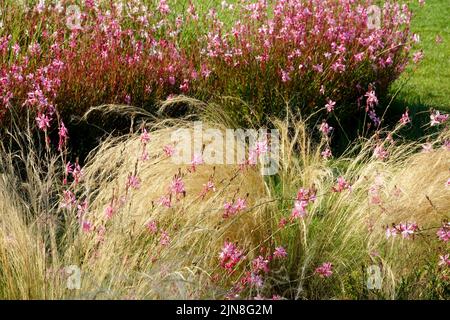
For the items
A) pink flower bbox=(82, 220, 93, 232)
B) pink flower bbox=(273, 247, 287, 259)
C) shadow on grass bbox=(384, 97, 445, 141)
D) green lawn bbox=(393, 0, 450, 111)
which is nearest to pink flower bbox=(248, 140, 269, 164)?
pink flower bbox=(273, 247, 287, 259)

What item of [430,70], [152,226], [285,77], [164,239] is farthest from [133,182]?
[430,70]

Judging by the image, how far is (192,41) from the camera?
762 cm

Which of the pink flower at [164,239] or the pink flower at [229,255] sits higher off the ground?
the pink flower at [164,239]

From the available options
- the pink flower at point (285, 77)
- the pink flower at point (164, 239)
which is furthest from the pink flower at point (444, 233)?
the pink flower at point (285, 77)

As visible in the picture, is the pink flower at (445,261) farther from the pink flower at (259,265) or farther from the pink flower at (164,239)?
the pink flower at (164,239)

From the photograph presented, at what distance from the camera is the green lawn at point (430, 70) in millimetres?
8391

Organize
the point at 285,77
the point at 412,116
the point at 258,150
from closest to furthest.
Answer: the point at 258,150 → the point at 285,77 → the point at 412,116

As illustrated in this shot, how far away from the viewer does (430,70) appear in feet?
31.8

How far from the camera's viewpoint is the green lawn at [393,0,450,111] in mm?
8391

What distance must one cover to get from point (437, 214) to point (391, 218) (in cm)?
38

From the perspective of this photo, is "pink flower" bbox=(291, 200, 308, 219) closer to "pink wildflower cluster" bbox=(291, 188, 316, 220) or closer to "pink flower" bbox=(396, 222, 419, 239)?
A: "pink wildflower cluster" bbox=(291, 188, 316, 220)

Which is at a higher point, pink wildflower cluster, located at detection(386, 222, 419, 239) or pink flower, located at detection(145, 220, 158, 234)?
pink flower, located at detection(145, 220, 158, 234)

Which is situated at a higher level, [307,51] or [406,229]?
[307,51]

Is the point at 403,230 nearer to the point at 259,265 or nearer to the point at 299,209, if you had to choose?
the point at 299,209
